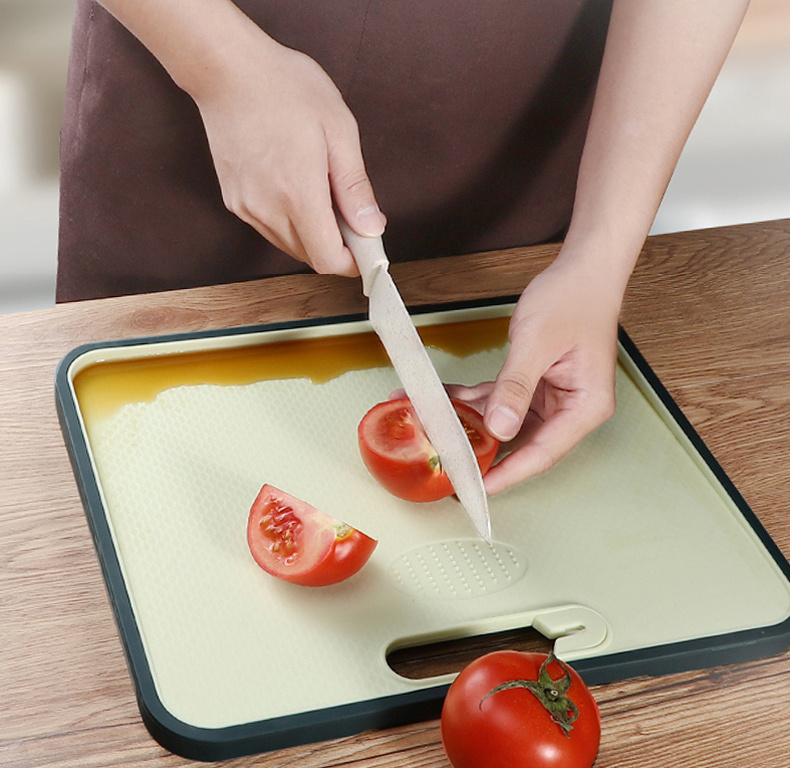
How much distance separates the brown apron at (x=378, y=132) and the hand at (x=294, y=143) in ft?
0.54

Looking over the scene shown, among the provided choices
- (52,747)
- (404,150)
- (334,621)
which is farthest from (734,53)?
(52,747)

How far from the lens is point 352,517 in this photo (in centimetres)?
90

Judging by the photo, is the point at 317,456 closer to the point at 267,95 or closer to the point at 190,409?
the point at 190,409

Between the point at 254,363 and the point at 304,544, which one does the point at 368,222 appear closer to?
the point at 254,363

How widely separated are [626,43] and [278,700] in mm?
733

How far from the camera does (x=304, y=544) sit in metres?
0.82

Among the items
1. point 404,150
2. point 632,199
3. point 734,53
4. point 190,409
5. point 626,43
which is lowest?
point 734,53

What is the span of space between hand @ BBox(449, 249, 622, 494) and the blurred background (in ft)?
4.75

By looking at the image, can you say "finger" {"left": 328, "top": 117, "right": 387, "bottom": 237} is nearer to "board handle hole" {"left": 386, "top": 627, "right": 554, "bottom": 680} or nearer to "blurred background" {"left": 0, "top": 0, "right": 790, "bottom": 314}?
"board handle hole" {"left": 386, "top": 627, "right": 554, "bottom": 680}

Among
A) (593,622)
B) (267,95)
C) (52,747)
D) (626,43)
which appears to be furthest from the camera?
(626,43)

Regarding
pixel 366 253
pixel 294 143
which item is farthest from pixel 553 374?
pixel 294 143

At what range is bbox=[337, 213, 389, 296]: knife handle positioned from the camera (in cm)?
92

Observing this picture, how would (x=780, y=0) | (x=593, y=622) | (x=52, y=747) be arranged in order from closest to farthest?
(x=52, y=747) < (x=593, y=622) < (x=780, y=0)

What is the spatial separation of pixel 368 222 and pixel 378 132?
0.30 meters
